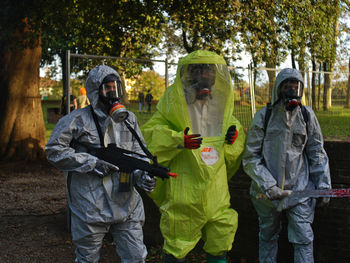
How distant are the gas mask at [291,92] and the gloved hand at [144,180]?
50.0 inches

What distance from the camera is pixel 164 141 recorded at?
11.4 ft

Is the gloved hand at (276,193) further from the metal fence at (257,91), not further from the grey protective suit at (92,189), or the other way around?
the metal fence at (257,91)

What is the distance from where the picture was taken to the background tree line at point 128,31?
8727 mm

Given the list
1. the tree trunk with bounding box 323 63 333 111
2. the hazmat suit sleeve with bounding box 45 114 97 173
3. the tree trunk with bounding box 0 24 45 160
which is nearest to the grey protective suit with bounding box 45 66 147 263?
the hazmat suit sleeve with bounding box 45 114 97 173

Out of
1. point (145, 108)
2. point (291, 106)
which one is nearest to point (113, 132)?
point (291, 106)

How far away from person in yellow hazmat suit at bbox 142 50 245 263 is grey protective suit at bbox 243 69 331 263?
260 millimetres

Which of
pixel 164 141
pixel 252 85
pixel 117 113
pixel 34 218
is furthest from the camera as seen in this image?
pixel 252 85

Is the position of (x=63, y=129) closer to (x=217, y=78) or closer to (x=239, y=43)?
(x=217, y=78)

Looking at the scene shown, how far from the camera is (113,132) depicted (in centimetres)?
312

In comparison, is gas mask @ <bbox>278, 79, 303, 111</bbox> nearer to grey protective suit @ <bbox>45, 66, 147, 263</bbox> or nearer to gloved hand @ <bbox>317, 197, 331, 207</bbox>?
gloved hand @ <bbox>317, 197, 331, 207</bbox>

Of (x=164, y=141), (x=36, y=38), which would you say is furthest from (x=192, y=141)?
(x=36, y=38)

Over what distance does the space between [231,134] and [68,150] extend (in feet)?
4.52

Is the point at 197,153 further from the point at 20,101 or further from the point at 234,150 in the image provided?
the point at 20,101

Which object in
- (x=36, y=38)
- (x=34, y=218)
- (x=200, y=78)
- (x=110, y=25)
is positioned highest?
(x=110, y=25)
